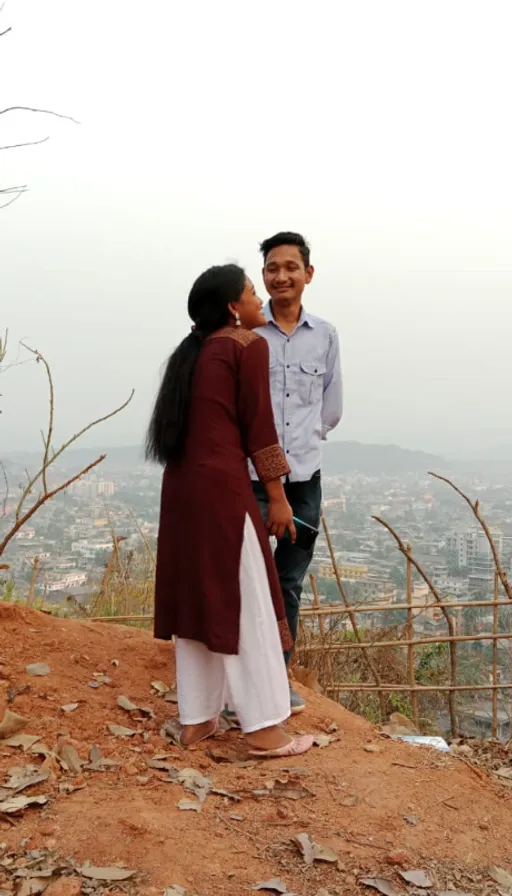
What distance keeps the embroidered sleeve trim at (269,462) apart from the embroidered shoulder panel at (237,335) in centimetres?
36

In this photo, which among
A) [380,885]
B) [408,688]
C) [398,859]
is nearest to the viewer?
[380,885]

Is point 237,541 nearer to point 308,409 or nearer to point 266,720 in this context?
point 266,720

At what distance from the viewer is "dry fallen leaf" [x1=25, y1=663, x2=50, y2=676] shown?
9.84 ft

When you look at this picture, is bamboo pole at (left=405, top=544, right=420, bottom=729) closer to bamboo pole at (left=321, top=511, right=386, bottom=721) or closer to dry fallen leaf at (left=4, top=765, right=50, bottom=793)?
bamboo pole at (left=321, top=511, right=386, bottom=721)

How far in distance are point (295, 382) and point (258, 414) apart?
1.90 ft

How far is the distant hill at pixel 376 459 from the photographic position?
11.0 metres

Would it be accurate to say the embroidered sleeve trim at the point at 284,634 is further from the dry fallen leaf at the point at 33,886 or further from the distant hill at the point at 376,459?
the distant hill at the point at 376,459

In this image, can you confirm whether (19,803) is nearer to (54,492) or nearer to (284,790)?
(284,790)

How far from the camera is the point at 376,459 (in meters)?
12.0

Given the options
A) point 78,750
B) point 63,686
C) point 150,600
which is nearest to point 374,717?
point 150,600

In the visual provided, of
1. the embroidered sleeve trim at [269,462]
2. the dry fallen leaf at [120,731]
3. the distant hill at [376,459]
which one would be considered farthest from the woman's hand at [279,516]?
the distant hill at [376,459]

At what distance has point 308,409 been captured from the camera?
3.02 metres

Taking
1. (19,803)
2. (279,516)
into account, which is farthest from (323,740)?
(19,803)

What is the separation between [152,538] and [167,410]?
444 centimetres
